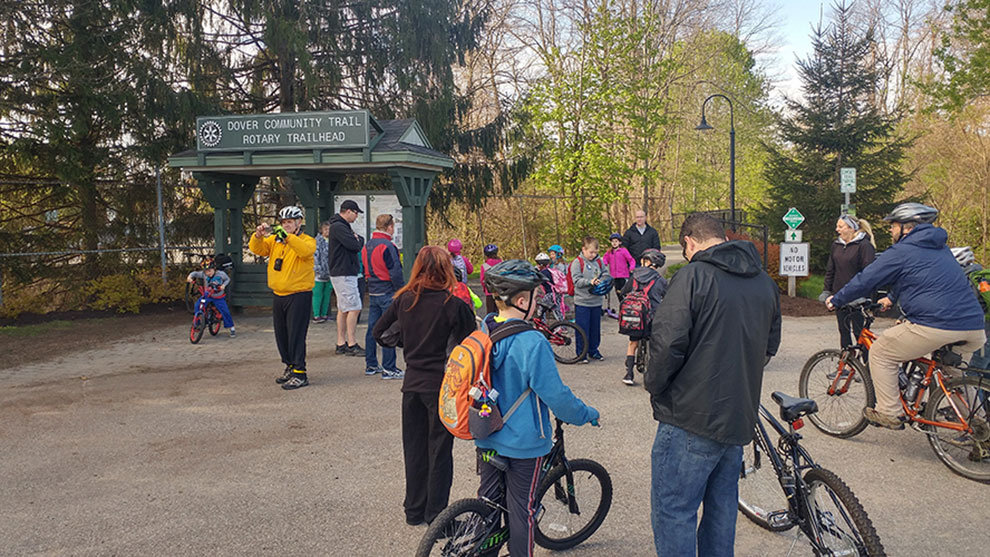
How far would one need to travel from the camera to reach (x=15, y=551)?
4.07 meters

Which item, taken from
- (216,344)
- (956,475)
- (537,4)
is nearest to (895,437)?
(956,475)

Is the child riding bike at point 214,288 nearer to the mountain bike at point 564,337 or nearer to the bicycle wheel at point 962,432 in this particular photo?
the mountain bike at point 564,337

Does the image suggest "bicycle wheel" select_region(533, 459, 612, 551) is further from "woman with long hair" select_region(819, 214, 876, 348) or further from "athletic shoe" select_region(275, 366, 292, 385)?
"woman with long hair" select_region(819, 214, 876, 348)

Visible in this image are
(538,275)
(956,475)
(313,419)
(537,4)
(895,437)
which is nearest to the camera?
(538,275)

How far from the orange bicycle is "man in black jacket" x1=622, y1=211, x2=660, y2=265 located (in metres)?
6.93

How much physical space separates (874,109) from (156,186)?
17.2m

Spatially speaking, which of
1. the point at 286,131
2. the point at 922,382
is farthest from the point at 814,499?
the point at 286,131

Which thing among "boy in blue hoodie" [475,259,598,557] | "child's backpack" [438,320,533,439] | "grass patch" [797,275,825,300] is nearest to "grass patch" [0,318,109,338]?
"child's backpack" [438,320,533,439]

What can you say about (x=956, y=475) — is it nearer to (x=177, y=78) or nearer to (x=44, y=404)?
(x=44, y=404)

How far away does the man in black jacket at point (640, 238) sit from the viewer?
42.9 ft

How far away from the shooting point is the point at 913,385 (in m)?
5.39

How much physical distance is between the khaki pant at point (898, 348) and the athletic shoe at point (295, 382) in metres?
5.52

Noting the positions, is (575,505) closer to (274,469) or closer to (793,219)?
(274,469)

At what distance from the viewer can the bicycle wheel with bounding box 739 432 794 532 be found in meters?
4.08
